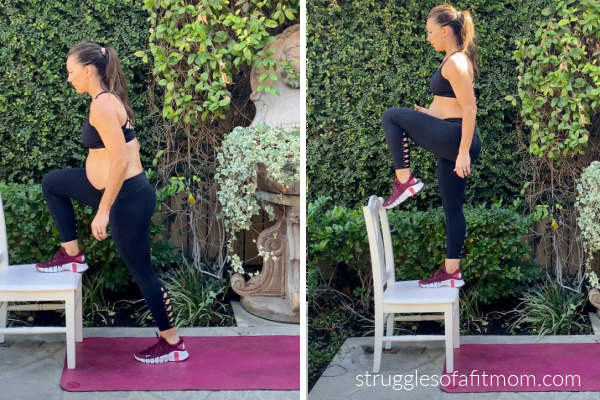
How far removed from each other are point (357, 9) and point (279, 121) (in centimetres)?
73

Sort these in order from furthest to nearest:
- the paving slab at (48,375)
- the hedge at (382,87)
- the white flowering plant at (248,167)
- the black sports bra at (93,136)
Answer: the white flowering plant at (248,167) < the hedge at (382,87) < the black sports bra at (93,136) < the paving slab at (48,375)

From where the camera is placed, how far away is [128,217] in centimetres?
361

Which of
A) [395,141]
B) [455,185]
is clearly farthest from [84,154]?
[455,185]

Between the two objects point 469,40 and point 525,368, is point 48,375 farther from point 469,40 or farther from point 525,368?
point 469,40

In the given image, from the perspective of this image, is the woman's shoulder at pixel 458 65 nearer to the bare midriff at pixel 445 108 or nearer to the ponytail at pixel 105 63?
the bare midriff at pixel 445 108

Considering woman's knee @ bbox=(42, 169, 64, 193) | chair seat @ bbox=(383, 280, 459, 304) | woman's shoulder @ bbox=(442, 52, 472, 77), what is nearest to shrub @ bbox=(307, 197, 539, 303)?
chair seat @ bbox=(383, 280, 459, 304)

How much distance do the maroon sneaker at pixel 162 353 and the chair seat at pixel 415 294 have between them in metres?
1.04

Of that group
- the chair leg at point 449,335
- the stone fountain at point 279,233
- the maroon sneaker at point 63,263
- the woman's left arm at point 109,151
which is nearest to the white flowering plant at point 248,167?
the stone fountain at point 279,233

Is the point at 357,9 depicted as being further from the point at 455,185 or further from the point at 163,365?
the point at 163,365

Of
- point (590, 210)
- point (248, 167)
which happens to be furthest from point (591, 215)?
point (248, 167)

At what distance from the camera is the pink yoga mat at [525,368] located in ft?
11.8

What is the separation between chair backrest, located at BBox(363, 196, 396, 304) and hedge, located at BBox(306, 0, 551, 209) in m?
0.28

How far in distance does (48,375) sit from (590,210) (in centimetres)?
274

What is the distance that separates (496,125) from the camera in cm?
391
